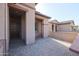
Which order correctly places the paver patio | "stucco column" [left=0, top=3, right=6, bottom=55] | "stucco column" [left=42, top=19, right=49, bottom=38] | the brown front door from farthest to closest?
"stucco column" [left=42, top=19, right=49, bottom=38], the brown front door, the paver patio, "stucco column" [left=0, top=3, right=6, bottom=55]

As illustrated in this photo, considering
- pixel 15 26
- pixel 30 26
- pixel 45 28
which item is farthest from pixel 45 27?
pixel 30 26

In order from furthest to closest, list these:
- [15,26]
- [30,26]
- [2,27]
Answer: [15,26] → [30,26] → [2,27]

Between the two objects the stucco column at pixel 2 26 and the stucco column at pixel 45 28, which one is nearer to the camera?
the stucco column at pixel 2 26

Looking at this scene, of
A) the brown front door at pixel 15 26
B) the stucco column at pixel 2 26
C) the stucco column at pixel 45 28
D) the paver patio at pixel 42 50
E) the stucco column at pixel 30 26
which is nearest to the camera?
the stucco column at pixel 2 26

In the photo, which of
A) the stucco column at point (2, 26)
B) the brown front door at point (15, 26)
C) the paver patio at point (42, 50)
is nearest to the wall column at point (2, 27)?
the stucco column at point (2, 26)

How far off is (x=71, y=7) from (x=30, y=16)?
8.19ft

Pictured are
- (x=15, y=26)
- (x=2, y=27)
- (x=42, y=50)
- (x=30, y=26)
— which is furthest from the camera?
(x=15, y=26)

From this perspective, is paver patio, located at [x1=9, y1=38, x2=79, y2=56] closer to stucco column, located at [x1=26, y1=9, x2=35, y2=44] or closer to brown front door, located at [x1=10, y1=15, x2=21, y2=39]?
stucco column, located at [x1=26, y1=9, x2=35, y2=44]

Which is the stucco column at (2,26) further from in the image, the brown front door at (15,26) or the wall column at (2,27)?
the brown front door at (15,26)

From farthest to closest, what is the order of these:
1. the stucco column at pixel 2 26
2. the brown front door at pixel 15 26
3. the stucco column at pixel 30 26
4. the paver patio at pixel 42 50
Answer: the brown front door at pixel 15 26 < the stucco column at pixel 30 26 < the paver patio at pixel 42 50 < the stucco column at pixel 2 26

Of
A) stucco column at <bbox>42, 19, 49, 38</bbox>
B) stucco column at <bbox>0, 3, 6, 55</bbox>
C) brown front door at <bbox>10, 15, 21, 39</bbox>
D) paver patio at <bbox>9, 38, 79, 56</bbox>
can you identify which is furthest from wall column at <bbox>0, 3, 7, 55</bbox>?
stucco column at <bbox>42, 19, 49, 38</bbox>

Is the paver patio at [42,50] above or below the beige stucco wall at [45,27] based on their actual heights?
below

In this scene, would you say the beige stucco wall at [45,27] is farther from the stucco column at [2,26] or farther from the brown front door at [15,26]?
the stucco column at [2,26]

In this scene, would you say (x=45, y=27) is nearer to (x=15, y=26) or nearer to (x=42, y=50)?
(x=15, y=26)
